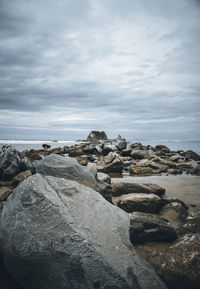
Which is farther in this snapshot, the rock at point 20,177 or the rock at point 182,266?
the rock at point 20,177

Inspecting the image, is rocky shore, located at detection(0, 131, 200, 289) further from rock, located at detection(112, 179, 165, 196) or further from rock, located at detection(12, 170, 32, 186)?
rock, located at detection(12, 170, 32, 186)

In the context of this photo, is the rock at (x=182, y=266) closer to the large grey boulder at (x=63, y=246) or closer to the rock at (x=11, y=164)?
the large grey boulder at (x=63, y=246)

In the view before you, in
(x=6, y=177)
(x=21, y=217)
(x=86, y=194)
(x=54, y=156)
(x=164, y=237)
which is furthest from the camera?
(x=6, y=177)

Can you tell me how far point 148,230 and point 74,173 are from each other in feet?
6.70

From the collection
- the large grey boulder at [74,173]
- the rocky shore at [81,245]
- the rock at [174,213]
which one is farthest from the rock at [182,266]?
the large grey boulder at [74,173]

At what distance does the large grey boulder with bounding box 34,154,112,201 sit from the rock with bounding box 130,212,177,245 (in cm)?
138

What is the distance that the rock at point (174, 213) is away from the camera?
13.5 ft

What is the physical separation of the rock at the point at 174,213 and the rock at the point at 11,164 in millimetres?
4424

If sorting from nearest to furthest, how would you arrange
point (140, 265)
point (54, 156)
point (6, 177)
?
point (140, 265)
point (54, 156)
point (6, 177)

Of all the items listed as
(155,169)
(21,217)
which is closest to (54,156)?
(21,217)

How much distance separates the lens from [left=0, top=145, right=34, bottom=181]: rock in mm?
6609

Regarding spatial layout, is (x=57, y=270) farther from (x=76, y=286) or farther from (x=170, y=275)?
(x=170, y=275)

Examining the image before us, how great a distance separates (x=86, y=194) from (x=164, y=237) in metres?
1.42

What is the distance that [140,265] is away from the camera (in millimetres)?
2209
